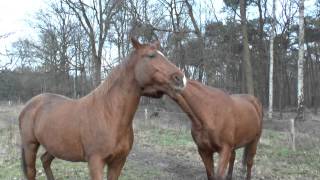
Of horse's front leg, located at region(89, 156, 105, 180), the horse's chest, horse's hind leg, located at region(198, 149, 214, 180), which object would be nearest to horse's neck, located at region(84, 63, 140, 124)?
horse's front leg, located at region(89, 156, 105, 180)

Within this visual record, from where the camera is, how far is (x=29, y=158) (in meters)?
6.12

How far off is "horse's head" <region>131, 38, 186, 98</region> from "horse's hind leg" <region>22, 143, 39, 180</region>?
2.07 metres

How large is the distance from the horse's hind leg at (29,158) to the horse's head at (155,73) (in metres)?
2.07

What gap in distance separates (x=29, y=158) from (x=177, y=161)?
A: 4587 millimetres

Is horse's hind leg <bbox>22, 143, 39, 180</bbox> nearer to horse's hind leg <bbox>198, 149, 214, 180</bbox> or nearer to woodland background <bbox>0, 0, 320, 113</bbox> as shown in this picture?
horse's hind leg <bbox>198, 149, 214, 180</bbox>

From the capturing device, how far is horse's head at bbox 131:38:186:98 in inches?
185

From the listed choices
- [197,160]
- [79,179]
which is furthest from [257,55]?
[79,179]


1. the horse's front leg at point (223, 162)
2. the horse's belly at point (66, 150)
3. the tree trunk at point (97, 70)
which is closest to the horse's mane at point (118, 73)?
the horse's belly at point (66, 150)

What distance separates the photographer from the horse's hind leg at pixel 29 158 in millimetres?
6085

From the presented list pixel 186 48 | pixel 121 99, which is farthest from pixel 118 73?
pixel 186 48

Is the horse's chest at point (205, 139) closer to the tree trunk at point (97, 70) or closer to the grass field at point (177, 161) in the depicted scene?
the grass field at point (177, 161)

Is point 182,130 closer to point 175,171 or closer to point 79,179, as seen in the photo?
point 175,171

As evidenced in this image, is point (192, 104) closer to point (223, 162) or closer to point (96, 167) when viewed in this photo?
point (223, 162)

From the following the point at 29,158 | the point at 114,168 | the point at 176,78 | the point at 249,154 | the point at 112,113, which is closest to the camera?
the point at 176,78
